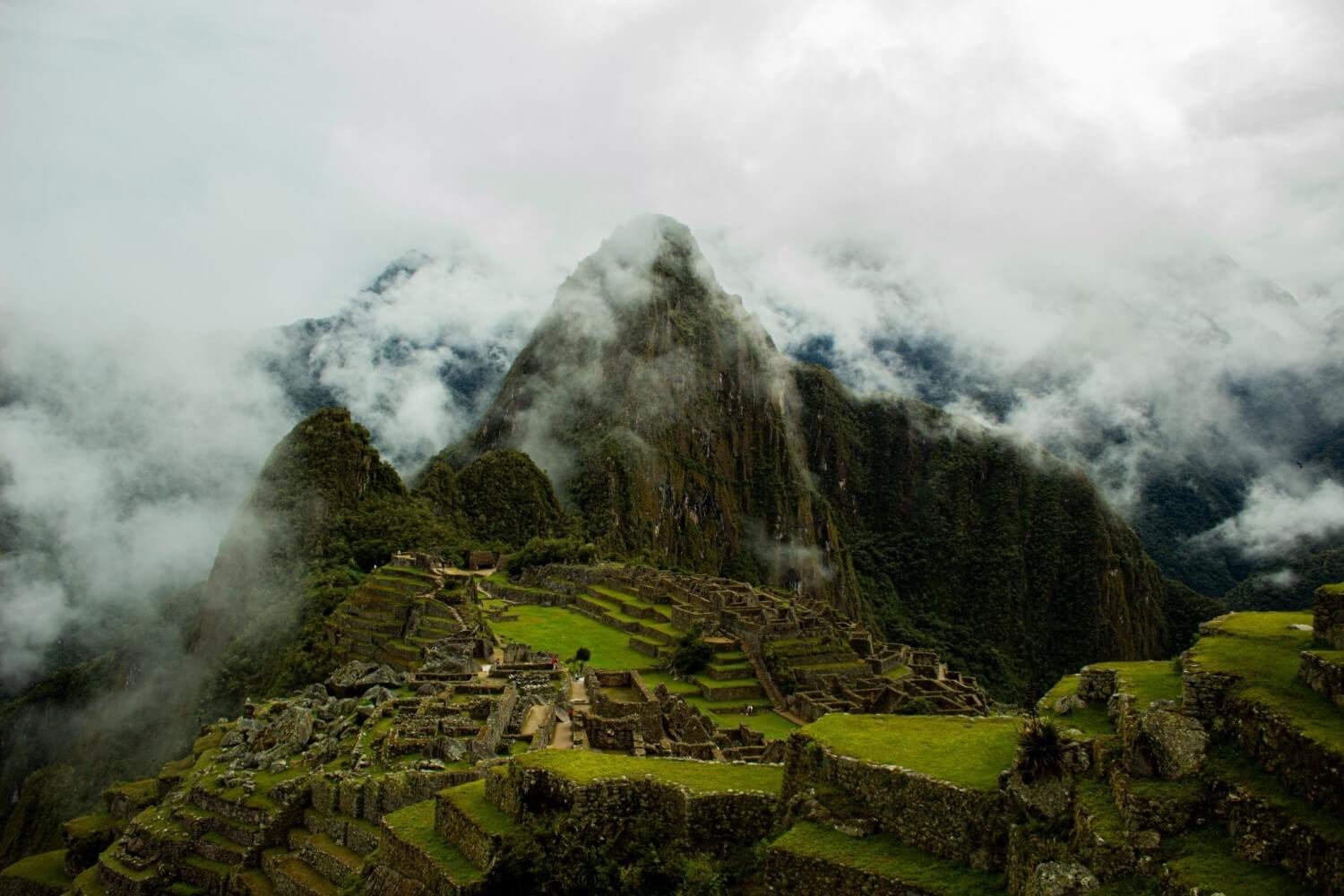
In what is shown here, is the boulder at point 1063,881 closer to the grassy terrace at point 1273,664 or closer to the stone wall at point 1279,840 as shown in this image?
the stone wall at point 1279,840

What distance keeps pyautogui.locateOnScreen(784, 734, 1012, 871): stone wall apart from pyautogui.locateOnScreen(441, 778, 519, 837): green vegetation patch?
3413 millimetres

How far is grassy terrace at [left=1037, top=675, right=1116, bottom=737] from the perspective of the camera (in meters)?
8.38

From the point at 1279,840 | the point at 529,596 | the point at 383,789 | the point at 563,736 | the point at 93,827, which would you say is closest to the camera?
the point at 1279,840

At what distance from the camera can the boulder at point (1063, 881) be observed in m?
6.51

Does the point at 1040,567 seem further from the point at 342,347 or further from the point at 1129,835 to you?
the point at 1129,835

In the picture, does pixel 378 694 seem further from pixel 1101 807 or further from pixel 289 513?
pixel 289 513

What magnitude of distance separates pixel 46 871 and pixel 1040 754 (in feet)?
90.3

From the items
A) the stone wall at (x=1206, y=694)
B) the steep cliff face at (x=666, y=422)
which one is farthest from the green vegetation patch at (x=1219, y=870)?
the steep cliff face at (x=666, y=422)

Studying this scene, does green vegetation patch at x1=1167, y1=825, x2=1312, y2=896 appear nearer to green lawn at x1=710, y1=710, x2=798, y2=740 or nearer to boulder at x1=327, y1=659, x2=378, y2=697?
boulder at x1=327, y1=659, x2=378, y2=697

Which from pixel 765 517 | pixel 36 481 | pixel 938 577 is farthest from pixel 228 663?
pixel 938 577

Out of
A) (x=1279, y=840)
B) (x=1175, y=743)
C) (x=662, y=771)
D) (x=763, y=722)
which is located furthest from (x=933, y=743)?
(x=763, y=722)

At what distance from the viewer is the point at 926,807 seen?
8172mm

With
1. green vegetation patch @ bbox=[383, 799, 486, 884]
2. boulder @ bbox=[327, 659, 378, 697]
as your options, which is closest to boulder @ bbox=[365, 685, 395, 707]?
boulder @ bbox=[327, 659, 378, 697]

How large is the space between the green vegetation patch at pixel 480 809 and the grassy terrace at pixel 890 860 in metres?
3.36
